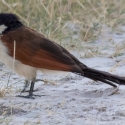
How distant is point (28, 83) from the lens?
180 inches

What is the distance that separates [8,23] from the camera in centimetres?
431

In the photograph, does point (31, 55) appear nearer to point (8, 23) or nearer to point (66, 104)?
point (8, 23)

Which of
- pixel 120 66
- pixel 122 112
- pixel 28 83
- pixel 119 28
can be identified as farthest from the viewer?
pixel 119 28

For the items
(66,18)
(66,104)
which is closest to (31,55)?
(66,104)

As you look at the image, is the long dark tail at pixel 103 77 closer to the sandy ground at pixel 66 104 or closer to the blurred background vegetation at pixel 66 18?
the sandy ground at pixel 66 104

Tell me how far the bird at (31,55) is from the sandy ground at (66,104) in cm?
17

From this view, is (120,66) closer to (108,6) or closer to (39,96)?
(39,96)

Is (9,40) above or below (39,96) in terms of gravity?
above

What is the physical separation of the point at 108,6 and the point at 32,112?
3.66m

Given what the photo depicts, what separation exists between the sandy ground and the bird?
169mm

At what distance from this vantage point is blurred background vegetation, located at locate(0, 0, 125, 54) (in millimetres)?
6105

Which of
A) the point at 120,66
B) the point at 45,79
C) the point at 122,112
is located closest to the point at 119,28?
the point at 120,66

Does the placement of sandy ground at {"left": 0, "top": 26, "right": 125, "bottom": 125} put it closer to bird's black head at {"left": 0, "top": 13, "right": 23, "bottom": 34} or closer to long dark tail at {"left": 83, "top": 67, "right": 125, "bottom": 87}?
long dark tail at {"left": 83, "top": 67, "right": 125, "bottom": 87}

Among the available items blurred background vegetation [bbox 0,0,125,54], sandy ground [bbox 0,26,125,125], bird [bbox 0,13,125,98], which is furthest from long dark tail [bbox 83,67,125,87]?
blurred background vegetation [bbox 0,0,125,54]
